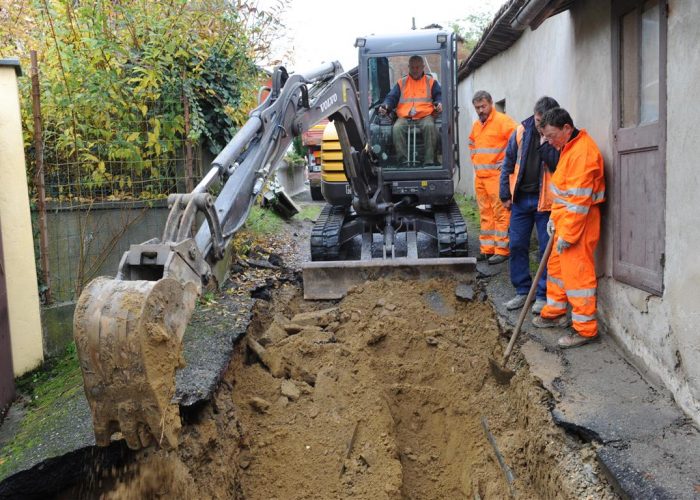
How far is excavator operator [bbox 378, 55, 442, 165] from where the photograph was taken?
7.19 m

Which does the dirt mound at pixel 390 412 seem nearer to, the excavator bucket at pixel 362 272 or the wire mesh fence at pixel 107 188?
the excavator bucket at pixel 362 272

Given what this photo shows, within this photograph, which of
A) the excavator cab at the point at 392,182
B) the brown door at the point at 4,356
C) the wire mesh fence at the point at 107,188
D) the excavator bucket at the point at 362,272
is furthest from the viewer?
the excavator cab at the point at 392,182

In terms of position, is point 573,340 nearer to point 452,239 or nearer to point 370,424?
point 370,424

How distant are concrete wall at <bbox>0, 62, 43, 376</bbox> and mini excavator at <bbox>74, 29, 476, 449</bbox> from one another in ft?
4.96

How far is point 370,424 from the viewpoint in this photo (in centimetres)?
440

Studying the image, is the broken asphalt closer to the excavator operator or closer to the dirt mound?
the dirt mound

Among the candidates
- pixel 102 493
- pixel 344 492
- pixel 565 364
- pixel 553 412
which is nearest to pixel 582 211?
pixel 565 364

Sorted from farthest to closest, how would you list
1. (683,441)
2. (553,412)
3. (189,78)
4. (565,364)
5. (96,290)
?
(189,78)
(565,364)
(553,412)
(683,441)
(96,290)

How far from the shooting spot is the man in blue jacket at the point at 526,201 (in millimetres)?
5242

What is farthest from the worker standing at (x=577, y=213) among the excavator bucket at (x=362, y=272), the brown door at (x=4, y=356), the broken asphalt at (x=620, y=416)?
the brown door at (x=4, y=356)

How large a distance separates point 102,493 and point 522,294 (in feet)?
12.2

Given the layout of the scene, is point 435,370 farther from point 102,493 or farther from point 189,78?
point 189,78

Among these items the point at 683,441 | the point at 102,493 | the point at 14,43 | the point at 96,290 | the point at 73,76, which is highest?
the point at 14,43

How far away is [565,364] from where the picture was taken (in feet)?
14.1
